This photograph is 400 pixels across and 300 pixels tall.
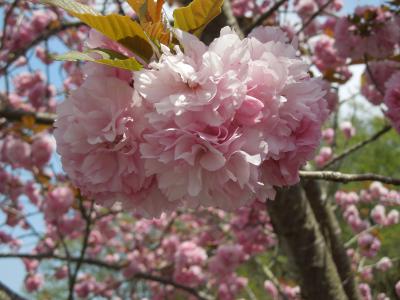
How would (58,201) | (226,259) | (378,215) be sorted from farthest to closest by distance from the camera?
(378,215) → (226,259) → (58,201)

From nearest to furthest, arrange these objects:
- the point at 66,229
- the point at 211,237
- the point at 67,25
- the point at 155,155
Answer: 1. the point at 155,155
2. the point at 67,25
3. the point at 66,229
4. the point at 211,237

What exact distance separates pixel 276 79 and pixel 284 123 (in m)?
0.07

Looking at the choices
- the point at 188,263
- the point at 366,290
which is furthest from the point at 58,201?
the point at 366,290

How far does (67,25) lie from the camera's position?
2613 mm

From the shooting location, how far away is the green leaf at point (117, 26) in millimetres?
687

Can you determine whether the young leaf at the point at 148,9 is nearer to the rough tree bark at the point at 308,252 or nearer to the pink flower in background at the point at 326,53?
the rough tree bark at the point at 308,252

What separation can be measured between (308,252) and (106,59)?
140 centimetres

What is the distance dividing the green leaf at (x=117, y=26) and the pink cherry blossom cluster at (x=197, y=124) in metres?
0.05

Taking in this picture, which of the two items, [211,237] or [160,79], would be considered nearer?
[160,79]

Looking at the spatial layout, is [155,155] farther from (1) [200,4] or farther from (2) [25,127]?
(2) [25,127]

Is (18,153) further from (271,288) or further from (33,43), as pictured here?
(271,288)

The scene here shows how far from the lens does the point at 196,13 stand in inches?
29.1

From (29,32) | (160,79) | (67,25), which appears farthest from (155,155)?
(29,32)

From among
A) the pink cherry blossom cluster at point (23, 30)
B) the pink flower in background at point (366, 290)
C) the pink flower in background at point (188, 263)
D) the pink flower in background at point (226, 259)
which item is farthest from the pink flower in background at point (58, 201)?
the pink flower in background at point (366, 290)
